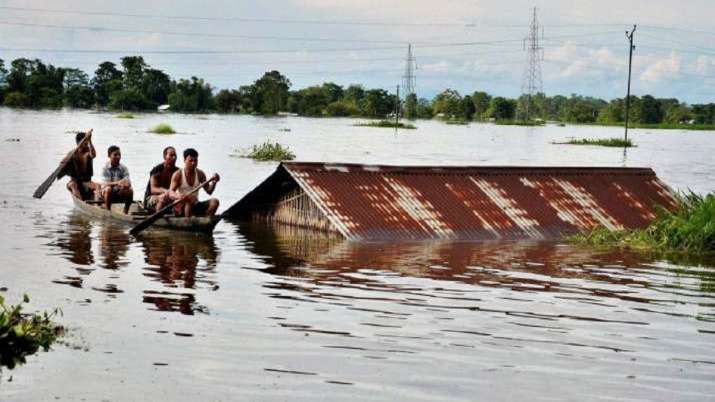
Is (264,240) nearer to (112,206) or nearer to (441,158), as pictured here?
(112,206)

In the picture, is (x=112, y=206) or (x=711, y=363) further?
(x=112, y=206)

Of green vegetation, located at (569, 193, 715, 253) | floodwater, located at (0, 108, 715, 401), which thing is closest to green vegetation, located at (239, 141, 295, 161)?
floodwater, located at (0, 108, 715, 401)

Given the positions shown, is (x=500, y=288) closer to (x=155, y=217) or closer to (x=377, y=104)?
(x=155, y=217)

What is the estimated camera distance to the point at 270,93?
160 meters

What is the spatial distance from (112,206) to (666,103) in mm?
151996

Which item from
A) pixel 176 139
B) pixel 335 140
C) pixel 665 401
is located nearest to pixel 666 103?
pixel 335 140

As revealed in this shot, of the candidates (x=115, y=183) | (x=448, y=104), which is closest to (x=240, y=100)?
(x=448, y=104)

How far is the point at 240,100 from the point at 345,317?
154 m

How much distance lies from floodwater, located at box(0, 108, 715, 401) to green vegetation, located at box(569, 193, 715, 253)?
3.19ft

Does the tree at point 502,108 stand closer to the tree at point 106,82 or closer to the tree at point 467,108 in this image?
the tree at point 467,108

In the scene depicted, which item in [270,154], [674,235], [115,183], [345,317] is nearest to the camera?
[345,317]

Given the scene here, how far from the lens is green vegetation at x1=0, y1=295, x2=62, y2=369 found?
9.06 meters

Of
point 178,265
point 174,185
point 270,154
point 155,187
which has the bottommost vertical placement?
point 270,154

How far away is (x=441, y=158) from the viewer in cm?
5575
